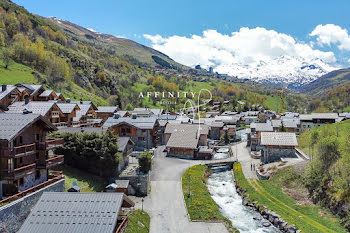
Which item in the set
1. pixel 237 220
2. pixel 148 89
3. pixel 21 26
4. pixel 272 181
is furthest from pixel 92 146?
pixel 148 89

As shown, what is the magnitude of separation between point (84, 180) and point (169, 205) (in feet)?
37.4

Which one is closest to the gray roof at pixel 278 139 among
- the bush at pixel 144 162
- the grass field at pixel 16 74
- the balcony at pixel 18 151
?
the bush at pixel 144 162

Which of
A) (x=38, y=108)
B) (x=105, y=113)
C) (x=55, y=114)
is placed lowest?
(x=105, y=113)

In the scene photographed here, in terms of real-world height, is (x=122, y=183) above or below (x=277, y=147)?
below

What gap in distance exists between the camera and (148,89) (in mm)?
181875

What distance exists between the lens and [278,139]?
58.6 meters

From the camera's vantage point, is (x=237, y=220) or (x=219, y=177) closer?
(x=237, y=220)

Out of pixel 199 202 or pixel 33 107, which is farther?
pixel 33 107

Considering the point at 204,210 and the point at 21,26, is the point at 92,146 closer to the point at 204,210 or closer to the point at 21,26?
the point at 204,210

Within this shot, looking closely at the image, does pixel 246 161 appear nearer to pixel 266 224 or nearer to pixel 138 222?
pixel 266 224

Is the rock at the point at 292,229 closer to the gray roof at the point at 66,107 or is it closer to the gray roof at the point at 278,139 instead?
the gray roof at the point at 278,139

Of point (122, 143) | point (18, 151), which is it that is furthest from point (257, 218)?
point (18, 151)

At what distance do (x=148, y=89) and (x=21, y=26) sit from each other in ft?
245

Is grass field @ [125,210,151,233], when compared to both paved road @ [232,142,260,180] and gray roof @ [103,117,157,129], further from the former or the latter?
gray roof @ [103,117,157,129]
